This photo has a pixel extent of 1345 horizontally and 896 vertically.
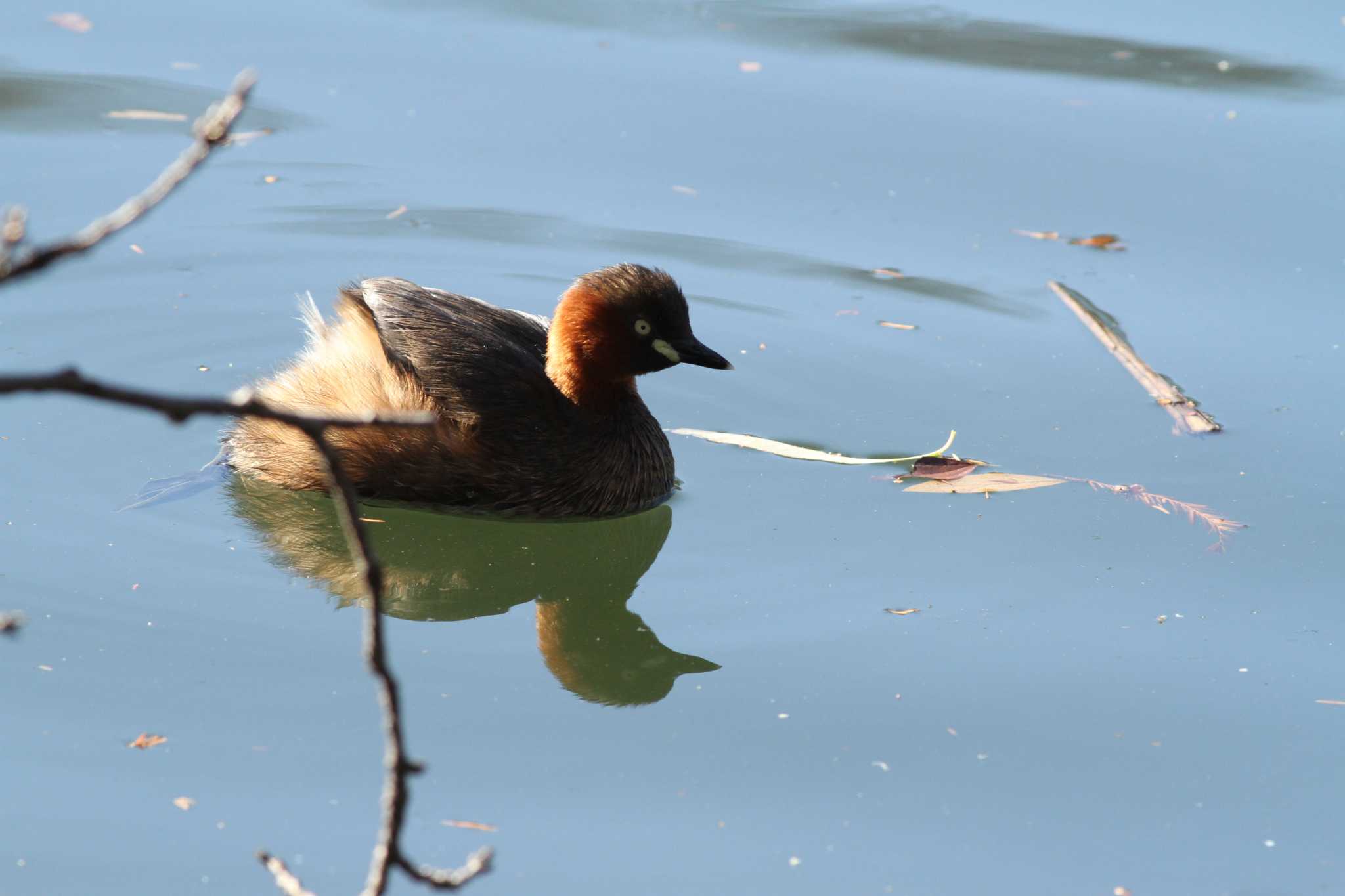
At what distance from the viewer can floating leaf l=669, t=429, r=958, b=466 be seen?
17.4ft

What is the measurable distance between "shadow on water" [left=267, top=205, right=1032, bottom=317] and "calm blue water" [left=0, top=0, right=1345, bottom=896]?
1.0 inches

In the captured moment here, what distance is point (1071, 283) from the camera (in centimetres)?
650

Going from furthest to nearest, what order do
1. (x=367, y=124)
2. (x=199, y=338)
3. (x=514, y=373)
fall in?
(x=367, y=124) < (x=199, y=338) < (x=514, y=373)

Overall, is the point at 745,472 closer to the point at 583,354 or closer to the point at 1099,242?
the point at 583,354

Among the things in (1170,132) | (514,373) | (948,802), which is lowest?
(948,802)

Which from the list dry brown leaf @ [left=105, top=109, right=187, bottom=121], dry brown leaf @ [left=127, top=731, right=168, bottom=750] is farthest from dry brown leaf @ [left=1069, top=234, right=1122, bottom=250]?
dry brown leaf @ [left=127, top=731, right=168, bottom=750]

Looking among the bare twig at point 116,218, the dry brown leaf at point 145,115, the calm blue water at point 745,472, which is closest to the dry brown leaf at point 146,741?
the calm blue water at point 745,472

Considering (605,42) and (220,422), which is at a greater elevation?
(605,42)

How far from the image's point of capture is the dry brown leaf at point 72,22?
837 cm

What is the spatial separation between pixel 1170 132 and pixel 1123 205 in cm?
90

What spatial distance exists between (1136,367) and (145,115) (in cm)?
475

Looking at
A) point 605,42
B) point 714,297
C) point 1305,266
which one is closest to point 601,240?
point 714,297

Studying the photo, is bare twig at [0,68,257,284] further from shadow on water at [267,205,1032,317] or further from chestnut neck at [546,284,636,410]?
shadow on water at [267,205,1032,317]

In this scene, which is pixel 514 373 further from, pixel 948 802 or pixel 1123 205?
pixel 1123 205
